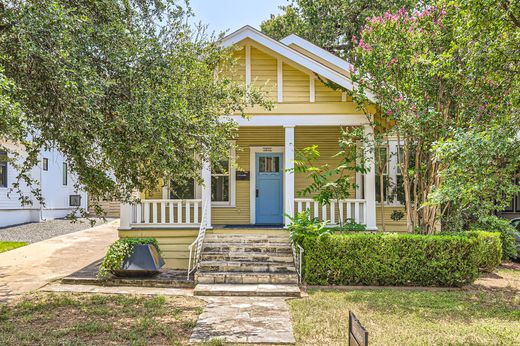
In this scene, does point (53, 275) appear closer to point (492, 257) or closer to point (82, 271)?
point (82, 271)

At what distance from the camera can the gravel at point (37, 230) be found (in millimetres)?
16484

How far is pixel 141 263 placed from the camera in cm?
922

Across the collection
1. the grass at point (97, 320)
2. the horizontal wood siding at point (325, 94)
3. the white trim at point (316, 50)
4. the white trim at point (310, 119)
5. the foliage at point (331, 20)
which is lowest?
the grass at point (97, 320)

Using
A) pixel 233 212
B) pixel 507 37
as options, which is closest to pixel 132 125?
pixel 507 37

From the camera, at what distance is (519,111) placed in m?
5.97

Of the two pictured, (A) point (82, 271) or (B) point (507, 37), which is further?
(A) point (82, 271)

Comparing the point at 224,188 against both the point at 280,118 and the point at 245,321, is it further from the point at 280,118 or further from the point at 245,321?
the point at 245,321

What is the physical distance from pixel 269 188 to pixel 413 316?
6.67 metres

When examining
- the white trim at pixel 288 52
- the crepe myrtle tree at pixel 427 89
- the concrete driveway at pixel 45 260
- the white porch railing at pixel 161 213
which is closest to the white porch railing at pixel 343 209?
the crepe myrtle tree at pixel 427 89

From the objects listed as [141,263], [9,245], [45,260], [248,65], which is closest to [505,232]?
[248,65]

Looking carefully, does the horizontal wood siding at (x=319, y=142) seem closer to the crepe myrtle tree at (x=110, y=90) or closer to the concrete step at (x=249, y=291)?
the concrete step at (x=249, y=291)

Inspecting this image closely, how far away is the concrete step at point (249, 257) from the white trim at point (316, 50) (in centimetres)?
647

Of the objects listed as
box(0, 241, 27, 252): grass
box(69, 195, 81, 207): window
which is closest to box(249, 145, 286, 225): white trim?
box(0, 241, 27, 252): grass

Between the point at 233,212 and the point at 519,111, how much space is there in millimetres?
8395
